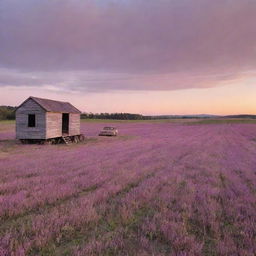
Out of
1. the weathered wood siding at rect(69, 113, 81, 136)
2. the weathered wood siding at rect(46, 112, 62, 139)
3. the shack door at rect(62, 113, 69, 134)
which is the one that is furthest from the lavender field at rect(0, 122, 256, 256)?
the shack door at rect(62, 113, 69, 134)

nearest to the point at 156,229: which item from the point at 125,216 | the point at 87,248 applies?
the point at 125,216

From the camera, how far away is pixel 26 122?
2148 centimetres

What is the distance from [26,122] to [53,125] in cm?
282

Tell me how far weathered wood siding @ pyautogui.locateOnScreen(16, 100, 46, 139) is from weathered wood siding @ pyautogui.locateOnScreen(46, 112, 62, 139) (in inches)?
18.4

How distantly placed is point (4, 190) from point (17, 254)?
4.02 metres

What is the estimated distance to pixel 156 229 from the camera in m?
4.25

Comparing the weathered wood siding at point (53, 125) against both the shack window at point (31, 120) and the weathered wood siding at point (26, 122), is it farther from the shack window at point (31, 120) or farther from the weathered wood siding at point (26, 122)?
the shack window at point (31, 120)

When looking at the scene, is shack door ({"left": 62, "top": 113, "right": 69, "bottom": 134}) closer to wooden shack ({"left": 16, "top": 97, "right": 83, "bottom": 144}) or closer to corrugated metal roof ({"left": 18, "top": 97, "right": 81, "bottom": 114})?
corrugated metal roof ({"left": 18, "top": 97, "right": 81, "bottom": 114})

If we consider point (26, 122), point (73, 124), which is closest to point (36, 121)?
point (26, 122)

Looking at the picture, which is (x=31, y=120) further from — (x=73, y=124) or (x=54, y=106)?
(x=73, y=124)

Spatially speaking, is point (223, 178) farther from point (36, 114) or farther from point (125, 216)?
point (36, 114)

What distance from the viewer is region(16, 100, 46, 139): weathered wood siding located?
2106 cm

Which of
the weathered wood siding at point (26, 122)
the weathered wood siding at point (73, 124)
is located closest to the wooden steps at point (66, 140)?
the weathered wood siding at point (73, 124)

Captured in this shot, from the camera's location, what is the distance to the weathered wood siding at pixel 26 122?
2106 cm
